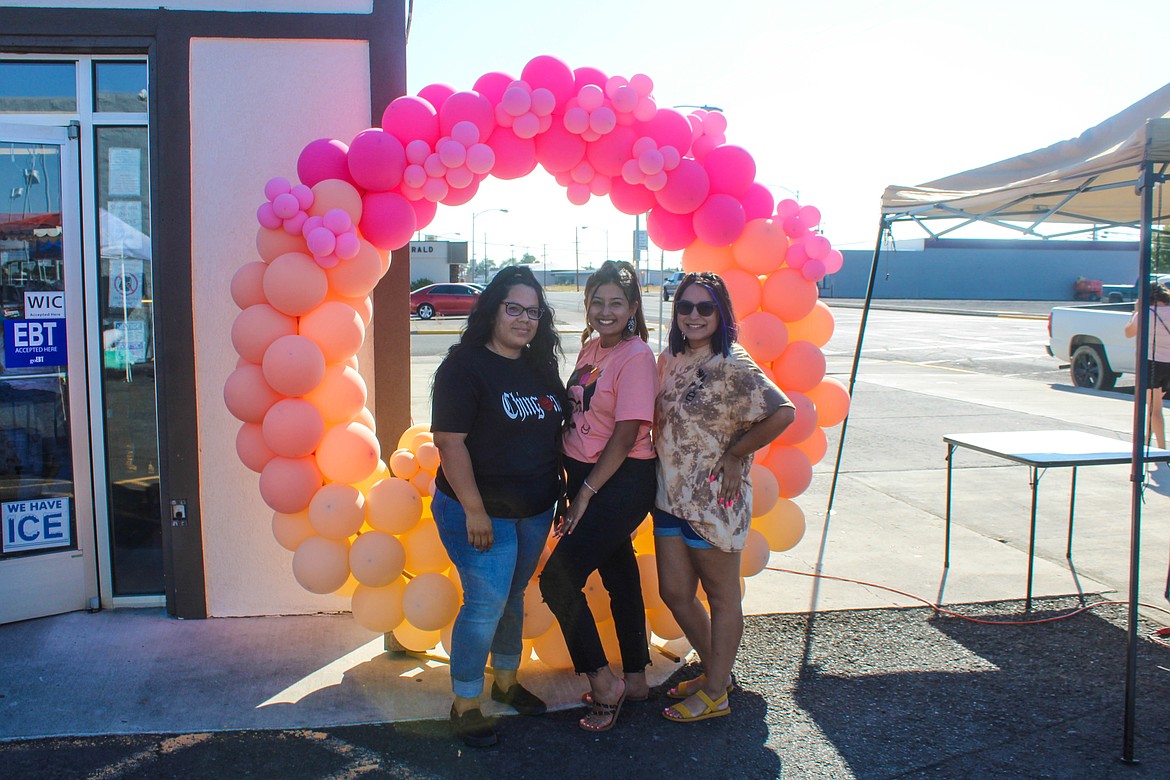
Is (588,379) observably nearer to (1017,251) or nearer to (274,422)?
(274,422)

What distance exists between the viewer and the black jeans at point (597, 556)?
10.9ft

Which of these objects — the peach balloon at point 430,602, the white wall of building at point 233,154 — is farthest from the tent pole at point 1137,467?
the white wall of building at point 233,154

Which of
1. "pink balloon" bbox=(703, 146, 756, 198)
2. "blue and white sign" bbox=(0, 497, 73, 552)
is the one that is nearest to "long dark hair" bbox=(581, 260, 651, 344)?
"pink balloon" bbox=(703, 146, 756, 198)

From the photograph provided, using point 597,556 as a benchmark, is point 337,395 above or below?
above

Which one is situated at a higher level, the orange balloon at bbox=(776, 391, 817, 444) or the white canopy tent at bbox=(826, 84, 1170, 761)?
the white canopy tent at bbox=(826, 84, 1170, 761)

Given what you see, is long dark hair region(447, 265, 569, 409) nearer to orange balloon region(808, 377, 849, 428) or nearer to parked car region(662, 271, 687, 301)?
parked car region(662, 271, 687, 301)

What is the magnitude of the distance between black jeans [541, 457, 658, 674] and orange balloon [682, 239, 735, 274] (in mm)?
1197

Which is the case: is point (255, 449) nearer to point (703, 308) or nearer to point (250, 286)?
point (250, 286)

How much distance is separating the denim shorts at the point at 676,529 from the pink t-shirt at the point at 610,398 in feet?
0.83

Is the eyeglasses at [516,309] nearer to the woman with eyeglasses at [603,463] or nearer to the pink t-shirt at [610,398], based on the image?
the woman with eyeglasses at [603,463]

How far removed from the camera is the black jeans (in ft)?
10.9

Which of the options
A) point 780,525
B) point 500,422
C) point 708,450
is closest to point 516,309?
point 500,422

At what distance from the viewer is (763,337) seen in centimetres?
397

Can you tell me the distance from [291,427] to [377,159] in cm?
115
